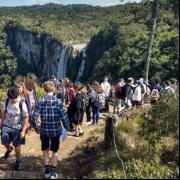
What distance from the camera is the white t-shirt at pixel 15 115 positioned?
5.45 metres

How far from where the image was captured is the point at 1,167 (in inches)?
237

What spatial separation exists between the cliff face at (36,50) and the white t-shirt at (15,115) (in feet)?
160

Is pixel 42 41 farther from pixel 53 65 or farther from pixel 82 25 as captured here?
pixel 82 25

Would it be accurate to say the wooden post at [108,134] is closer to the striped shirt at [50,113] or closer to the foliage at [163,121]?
the foliage at [163,121]

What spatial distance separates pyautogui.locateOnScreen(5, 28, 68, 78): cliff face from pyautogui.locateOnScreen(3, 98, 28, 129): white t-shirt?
4864cm

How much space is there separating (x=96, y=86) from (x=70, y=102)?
1615 millimetres

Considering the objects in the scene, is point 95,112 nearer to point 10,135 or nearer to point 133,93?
point 133,93

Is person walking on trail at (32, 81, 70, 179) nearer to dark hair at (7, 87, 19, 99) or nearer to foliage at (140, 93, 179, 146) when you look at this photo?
dark hair at (7, 87, 19, 99)

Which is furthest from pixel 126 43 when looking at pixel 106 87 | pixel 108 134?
pixel 108 134

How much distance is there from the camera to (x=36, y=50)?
2864 inches

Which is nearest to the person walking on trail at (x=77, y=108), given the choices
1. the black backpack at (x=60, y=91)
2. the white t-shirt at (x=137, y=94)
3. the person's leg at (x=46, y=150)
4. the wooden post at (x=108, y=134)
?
the black backpack at (x=60, y=91)

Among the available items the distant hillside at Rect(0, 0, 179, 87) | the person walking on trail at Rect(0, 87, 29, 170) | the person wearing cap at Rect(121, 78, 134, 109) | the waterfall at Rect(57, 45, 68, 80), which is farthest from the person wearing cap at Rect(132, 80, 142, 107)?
the waterfall at Rect(57, 45, 68, 80)

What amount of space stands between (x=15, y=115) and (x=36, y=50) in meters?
68.6

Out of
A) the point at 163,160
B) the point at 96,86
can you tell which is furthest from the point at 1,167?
the point at 96,86
